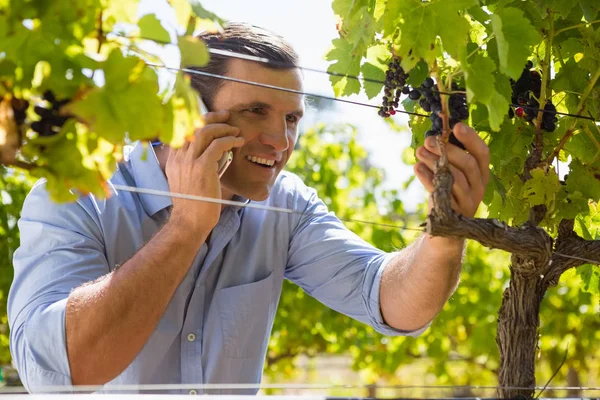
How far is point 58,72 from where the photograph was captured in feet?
3.10

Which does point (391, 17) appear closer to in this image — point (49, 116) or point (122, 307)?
point (49, 116)

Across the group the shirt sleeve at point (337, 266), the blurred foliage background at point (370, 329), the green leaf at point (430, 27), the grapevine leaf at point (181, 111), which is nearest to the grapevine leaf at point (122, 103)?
the grapevine leaf at point (181, 111)

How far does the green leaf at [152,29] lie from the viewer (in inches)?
40.6

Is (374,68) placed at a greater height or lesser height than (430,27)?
lesser

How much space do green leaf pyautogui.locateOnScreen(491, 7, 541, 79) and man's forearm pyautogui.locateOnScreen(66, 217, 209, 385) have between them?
2.49 ft

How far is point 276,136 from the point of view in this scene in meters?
2.07

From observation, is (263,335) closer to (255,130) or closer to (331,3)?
(255,130)

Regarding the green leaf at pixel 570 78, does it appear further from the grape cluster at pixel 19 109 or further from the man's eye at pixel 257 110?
the grape cluster at pixel 19 109

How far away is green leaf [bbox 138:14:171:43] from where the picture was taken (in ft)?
3.38

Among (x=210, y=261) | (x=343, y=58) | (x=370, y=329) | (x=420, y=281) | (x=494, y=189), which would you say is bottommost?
(x=370, y=329)

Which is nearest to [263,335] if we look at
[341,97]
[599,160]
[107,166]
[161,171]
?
[161,171]

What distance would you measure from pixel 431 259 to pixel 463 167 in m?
0.35

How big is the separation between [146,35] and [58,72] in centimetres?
14

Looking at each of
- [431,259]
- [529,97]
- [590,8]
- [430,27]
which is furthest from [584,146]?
[430,27]
